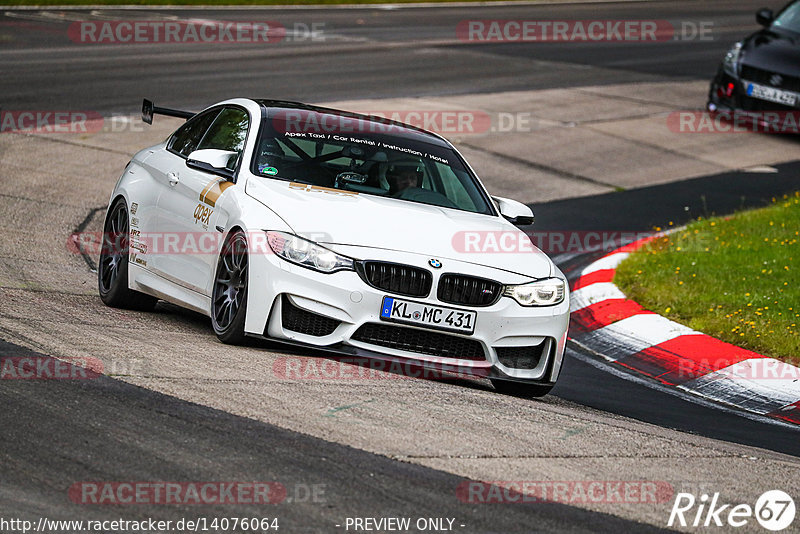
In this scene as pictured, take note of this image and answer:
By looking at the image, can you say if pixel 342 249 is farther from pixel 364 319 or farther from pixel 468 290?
pixel 468 290

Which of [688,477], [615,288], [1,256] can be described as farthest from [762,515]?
[1,256]

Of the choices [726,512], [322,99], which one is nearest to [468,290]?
[726,512]

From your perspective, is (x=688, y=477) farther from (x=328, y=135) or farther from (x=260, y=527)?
(x=328, y=135)

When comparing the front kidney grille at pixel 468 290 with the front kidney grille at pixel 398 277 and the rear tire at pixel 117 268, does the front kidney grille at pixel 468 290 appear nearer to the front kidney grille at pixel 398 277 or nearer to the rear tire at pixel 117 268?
the front kidney grille at pixel 398 277

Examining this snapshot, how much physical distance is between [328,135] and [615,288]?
3506 millimetres

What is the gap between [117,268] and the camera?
862 centimetres

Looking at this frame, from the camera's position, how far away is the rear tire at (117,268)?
8.52 m

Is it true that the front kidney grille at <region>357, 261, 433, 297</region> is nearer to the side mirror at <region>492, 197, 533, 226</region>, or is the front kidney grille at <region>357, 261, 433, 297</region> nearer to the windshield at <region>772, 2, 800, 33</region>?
the side mirror at <region>492, 197, 533, 226</region>

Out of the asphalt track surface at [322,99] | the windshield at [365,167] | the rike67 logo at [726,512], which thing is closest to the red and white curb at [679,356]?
the asphalt track surface at [322,99]

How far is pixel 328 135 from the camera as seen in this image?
8.17m

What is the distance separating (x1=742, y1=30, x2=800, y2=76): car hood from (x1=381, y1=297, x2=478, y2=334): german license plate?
40.9ft

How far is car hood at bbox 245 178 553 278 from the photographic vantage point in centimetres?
701

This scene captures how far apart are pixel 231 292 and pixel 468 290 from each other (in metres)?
1.37

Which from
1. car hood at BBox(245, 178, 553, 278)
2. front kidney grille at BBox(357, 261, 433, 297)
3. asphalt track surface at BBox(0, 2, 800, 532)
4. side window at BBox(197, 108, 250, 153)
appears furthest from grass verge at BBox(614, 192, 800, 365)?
side window at BBox(197, 108, 250, 153)
